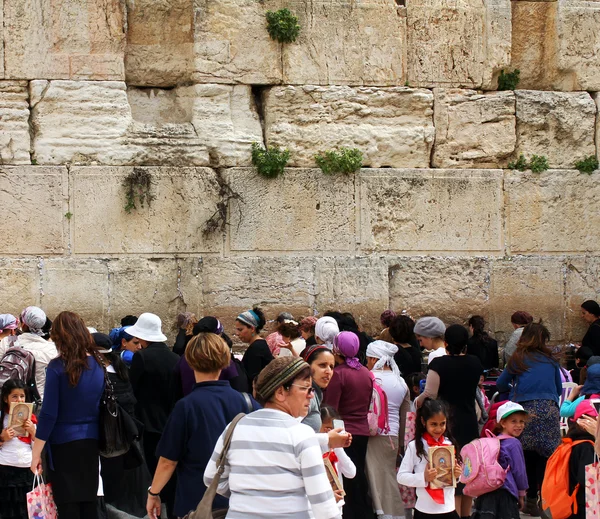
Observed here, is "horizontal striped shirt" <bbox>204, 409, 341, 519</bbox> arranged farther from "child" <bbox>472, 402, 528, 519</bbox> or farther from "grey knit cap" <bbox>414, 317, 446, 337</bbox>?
"grey knit cap" <bbox>414, 317, 446, 337</bbox>

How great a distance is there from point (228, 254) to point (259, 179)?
86cm

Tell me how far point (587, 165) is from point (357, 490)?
579 cm

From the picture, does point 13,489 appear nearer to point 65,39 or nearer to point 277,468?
point 277,468

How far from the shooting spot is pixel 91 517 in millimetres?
6473

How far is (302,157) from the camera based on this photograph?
11.2m

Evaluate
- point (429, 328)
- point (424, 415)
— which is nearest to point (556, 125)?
point (429, 328)

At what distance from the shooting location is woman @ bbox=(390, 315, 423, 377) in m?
8.60

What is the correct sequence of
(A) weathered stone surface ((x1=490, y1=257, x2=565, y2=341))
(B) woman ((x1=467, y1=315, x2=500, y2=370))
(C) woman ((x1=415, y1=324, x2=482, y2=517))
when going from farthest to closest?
(A) weathered stone surface ((x1=490, y1=257, x2=565, y2=341)), (B) woman ((x1=467, y1=315, x2=500, y2=370)), (C) woman ((x1=415, y1=324, x2=482, y2=517))

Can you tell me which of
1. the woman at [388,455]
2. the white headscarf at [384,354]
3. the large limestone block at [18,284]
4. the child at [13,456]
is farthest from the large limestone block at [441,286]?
the child at [13,456]

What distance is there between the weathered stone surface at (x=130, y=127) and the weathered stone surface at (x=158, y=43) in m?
0.26

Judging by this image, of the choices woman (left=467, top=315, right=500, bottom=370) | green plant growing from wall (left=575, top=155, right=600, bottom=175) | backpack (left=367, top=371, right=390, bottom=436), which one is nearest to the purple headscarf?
backpack (left=367, top=371, right=390, bottom=436)

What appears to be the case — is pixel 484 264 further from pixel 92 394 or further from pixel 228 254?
pixel 92 394

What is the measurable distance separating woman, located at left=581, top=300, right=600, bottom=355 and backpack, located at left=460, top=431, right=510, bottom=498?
3.91 m

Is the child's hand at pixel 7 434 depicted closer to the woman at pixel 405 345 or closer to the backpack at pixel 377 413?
the backpack at pixel 377 413
